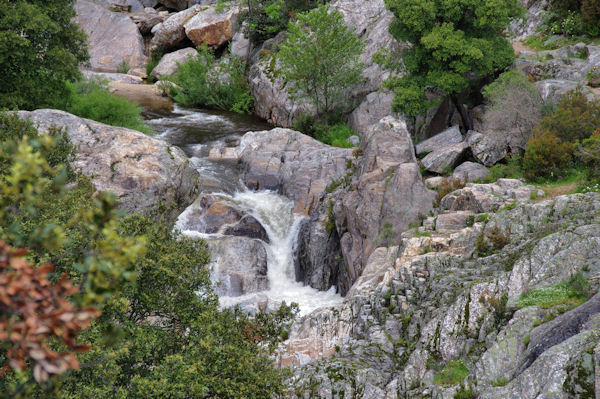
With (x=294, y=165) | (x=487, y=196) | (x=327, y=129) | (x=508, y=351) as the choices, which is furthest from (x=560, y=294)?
(x=327, y=129)

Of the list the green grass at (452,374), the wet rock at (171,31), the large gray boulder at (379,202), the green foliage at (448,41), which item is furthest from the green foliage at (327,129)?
the wet rock at (171,31)

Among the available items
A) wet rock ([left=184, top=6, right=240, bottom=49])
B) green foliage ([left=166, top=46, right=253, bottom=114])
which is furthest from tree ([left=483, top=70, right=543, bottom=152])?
wet rock ([left=184, top=6, right=240, bottom=49])

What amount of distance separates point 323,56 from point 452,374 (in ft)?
107

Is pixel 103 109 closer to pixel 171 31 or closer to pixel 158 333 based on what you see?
pixel 158 333

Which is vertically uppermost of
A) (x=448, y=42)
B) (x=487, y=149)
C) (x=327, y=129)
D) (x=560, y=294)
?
(x=448, y=42)

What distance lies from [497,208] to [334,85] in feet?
82.8

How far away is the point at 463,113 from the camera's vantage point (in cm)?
3222

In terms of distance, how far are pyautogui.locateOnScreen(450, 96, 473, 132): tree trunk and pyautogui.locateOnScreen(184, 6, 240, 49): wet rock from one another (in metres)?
37.7

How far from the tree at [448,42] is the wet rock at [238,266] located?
1509cm

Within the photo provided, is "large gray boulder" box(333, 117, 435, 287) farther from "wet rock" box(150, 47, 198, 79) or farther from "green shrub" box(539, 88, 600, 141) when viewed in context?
"wet rock" box(150, 47, 198, 79)

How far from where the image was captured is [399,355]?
12352 millimetres

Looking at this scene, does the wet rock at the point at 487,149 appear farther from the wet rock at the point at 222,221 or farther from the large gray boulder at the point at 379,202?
the wet rock at the point at 222,221

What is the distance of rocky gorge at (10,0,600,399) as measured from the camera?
32.9 ft

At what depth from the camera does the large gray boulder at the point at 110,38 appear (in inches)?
2552
